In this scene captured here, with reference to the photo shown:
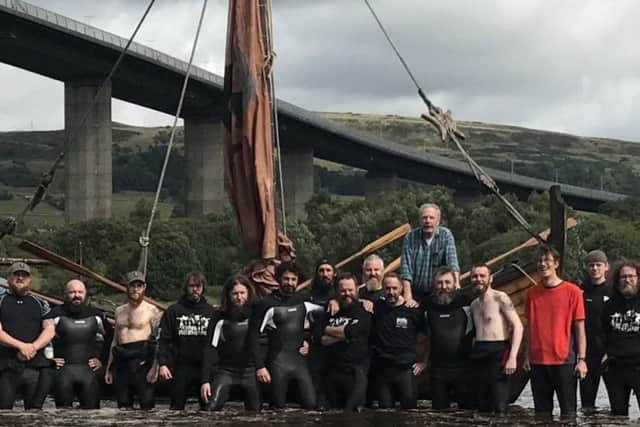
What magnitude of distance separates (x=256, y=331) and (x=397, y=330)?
1.58 metres

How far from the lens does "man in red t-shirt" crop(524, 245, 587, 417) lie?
17.7 m

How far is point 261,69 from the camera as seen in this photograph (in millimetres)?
24203

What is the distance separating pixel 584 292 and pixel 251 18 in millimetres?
7244

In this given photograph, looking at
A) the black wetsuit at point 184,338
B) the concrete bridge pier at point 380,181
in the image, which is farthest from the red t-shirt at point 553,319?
the concrete bridge pier at point 380,181

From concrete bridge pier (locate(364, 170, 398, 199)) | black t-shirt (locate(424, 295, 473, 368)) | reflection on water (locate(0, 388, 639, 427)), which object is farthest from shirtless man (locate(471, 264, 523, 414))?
concrete bridge pier (locate(364, 170, 398, 199))

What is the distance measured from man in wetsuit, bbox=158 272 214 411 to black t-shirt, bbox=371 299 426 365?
1.89 metres

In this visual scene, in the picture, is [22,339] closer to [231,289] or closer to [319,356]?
[231,289]

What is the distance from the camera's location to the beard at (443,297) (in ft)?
61.2

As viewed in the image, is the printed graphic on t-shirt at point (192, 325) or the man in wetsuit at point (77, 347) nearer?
the printed graphic on t-shirt at point (192, 325)

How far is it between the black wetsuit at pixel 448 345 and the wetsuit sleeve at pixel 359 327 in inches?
26.3

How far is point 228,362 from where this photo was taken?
18.8 metres

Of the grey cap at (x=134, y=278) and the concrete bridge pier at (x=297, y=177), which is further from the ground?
the concrete bridge pier at (x=297, y=177)

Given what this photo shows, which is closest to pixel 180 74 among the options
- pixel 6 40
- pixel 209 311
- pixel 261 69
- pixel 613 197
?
pixel 6 40

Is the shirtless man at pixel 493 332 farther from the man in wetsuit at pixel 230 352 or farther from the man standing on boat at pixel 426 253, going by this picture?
the man in wetsuit at pixel 230 352
